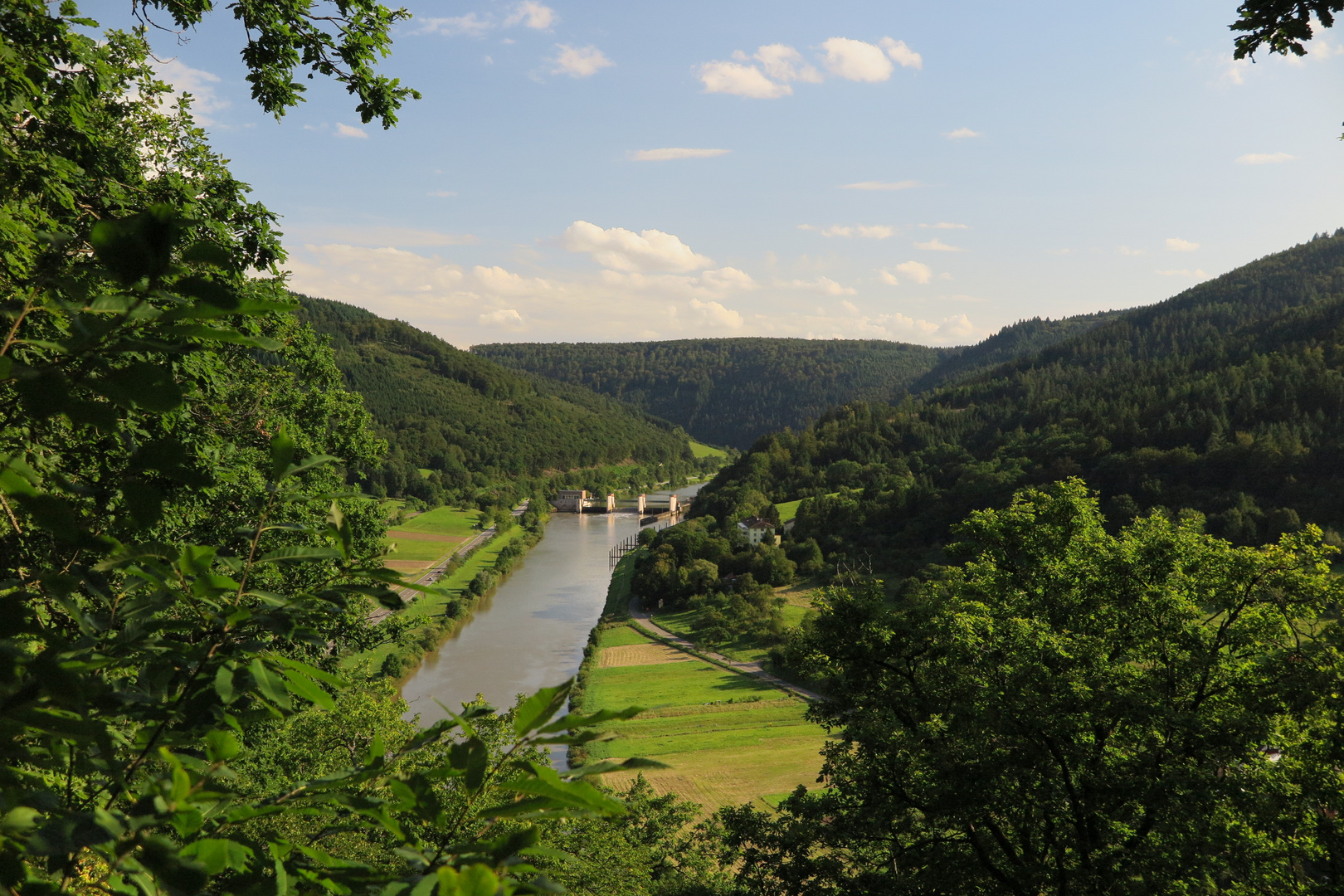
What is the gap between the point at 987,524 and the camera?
13266 mm

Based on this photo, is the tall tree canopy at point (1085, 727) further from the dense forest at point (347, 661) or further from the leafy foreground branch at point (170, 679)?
the leafy foreground branch at point (170, 679)

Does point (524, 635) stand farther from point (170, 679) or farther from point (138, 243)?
point (138, 243)

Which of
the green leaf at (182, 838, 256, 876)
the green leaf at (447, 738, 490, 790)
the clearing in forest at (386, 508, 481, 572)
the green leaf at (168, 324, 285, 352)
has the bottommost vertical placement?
the clearing in forest at (386, 508, 481, 572)

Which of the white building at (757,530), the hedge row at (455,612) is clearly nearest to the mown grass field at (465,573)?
the hedge row at (455,612)

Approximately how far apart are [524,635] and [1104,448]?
205 feet

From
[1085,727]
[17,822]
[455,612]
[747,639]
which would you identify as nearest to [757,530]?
[747,639]

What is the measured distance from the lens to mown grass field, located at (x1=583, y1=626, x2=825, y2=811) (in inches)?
1387

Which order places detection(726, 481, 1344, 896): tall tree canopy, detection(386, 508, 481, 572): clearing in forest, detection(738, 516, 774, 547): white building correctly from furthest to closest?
detection(738, 516, 774, 547): white building < detection(386, 508, 481, 572): clearing in forest < detection(726, 481, 1344, 896): tall tree canopy

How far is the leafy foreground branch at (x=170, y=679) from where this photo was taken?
1074mm

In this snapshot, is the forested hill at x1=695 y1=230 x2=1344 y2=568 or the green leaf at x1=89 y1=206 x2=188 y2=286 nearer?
the green leaf at x1=89 y1=206 x2=188 y2=286

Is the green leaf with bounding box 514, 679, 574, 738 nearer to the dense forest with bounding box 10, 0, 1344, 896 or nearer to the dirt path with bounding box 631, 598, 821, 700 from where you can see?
the dense forest with bounding box 10, 0, 1344, 896

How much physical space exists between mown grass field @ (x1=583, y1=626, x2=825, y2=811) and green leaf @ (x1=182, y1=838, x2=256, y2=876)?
1206 inches

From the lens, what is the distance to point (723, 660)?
56.0 m

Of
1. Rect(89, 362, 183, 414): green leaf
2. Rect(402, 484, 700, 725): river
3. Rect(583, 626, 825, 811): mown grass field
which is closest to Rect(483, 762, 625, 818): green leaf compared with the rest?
Rect(89, 362, 183, 414): green leaf
